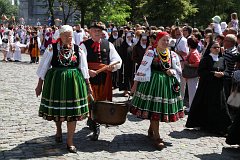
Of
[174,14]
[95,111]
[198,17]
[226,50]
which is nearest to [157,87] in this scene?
[95,111]

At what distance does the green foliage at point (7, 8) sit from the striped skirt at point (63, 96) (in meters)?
90.5

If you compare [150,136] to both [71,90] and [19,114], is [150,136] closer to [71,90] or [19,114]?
[71,90]

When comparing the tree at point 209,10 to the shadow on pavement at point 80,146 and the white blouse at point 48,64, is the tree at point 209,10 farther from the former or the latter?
the white blouse at point 48,64

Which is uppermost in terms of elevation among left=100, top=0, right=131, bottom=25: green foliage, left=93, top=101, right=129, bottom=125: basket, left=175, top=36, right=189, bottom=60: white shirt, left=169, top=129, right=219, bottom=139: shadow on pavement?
left=100, top=0, right=131, bottom=25: green foliage

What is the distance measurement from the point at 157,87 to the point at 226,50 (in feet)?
7.48

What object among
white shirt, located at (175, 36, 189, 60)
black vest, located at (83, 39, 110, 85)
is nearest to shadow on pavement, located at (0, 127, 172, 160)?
black vest, located at (83, 39, 110, 85)

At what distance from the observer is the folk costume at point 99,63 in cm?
682

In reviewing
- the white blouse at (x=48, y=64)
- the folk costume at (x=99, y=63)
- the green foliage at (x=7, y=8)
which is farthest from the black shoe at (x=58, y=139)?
the green foliage at (x=7, y=8)

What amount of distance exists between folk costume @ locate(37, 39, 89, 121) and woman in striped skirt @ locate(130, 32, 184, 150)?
931 mm

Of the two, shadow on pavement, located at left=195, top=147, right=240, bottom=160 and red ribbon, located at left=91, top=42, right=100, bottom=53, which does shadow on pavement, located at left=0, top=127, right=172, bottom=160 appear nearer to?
shadow on pavement, located at left=195, top=147, right=240, bottom=160

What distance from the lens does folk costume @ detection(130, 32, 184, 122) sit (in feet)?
21.3

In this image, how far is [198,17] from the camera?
4641cm

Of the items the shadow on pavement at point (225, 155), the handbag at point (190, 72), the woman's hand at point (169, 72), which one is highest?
→ the woman's hand at point (169, 72)

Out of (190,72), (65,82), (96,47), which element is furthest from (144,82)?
(190,72)
